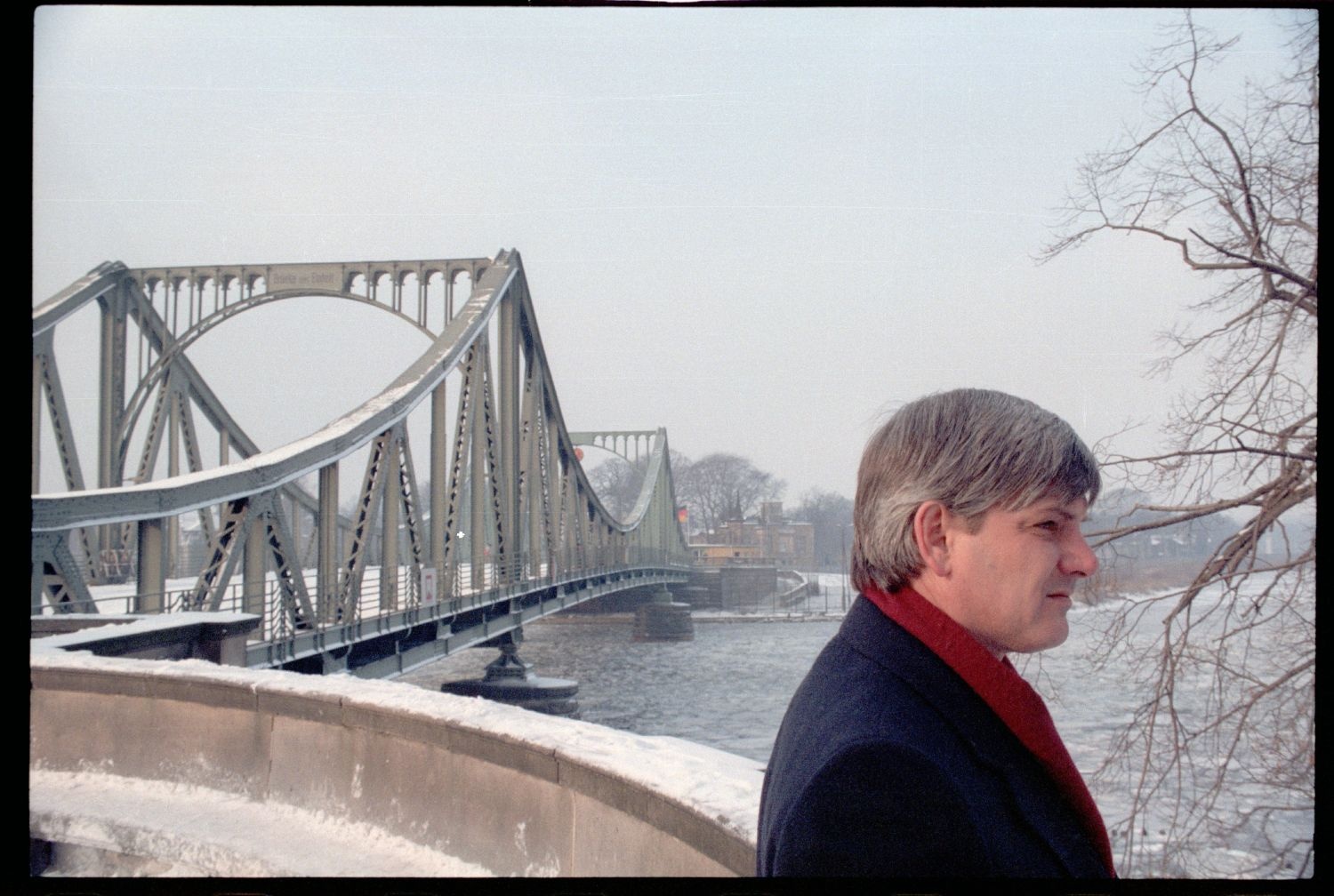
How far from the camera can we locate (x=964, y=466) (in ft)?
3.29

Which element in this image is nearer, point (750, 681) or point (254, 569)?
point (254, 569)

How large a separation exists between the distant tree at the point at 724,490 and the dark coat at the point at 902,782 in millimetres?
2755

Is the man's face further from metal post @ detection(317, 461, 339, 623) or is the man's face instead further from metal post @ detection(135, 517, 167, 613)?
metal post @ detection(317, 461, 339, 623)

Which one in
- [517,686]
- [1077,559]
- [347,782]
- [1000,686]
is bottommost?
[517,686]

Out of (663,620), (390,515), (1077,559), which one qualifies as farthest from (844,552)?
(663,620)

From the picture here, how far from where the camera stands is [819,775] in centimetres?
87

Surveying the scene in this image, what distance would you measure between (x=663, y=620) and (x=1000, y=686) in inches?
341

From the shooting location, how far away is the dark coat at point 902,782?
2.85 ft

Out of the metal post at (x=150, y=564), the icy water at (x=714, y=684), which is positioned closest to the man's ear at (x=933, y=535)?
the icy water at (x=714, y=684)

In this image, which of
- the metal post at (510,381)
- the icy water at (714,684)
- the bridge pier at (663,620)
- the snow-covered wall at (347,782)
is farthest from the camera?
the metal post at (510,381)

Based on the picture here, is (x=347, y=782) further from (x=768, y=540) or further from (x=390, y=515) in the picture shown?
(x=390, y=515)

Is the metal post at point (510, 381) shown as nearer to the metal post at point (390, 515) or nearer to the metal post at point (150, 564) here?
the metal post at point (390, 515)

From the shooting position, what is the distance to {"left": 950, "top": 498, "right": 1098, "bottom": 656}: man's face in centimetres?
102

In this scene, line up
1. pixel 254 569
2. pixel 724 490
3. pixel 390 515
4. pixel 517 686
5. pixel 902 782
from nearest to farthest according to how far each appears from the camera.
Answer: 1. pixel 902 782
2. pixel 724 490
3. pixel 254 569
4. pixel 390 515
5. pixel 517 686
